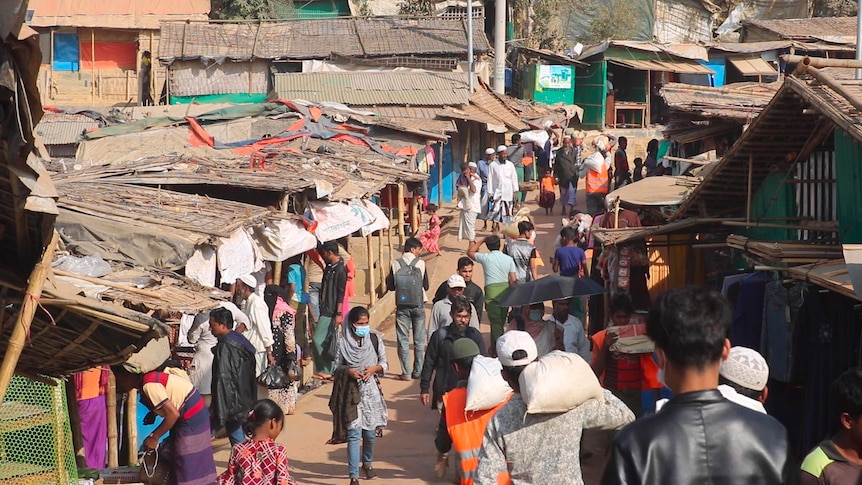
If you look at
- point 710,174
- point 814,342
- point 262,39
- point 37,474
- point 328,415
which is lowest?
point 328,415

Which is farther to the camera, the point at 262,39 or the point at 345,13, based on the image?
the point at 345,13

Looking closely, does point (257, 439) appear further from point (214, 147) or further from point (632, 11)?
point (632, 11)

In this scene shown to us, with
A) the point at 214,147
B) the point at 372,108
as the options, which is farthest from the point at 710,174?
the point at 372,108

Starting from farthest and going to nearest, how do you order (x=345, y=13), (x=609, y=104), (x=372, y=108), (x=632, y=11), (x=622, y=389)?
(x=632, y=11) → (x=345, y=13) → (x=609, y=104) → (x=372, y=108) → (x=622, y=389)

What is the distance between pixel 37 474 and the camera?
7328 mm

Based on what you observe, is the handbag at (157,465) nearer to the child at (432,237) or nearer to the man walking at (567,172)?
the child at (432,237)

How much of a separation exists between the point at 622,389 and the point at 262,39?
2464cm

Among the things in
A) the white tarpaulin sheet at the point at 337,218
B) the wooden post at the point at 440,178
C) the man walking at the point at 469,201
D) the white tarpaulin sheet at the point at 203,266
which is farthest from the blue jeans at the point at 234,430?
the wooden post at the point at 440,178

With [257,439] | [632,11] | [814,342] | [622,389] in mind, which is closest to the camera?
[257,439]

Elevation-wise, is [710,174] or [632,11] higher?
[632,11]

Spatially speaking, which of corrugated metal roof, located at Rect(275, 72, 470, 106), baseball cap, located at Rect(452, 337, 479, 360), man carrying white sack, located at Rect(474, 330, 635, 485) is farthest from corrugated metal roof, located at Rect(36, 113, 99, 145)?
man carrying white sack, located at Rect(474, 330, 635, 485)

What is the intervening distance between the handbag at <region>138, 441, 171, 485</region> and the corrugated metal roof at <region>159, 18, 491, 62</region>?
23.3 metres

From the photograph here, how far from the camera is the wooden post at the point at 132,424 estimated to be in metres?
10.1

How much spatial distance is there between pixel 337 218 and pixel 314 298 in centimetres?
134
